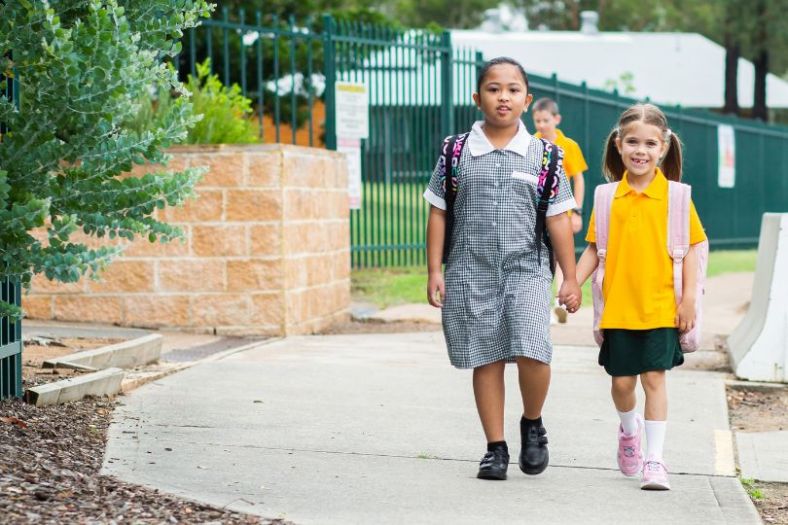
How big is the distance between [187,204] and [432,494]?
202 inches

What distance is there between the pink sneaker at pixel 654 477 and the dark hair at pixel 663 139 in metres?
1.14

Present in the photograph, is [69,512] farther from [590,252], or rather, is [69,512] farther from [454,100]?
[454,100]

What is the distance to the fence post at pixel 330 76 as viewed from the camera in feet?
42.9

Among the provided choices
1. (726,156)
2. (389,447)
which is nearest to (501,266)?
(389,447)

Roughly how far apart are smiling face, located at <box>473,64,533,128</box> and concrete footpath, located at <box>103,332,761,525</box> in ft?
4.59

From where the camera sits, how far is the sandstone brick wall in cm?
985

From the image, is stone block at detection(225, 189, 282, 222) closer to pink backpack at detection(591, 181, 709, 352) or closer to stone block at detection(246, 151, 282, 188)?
stone block at detection(246, 151, 282, 188)

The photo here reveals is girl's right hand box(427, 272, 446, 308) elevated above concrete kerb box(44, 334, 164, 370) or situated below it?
above

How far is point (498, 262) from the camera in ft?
17.6

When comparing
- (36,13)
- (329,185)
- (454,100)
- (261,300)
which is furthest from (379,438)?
(454,100)

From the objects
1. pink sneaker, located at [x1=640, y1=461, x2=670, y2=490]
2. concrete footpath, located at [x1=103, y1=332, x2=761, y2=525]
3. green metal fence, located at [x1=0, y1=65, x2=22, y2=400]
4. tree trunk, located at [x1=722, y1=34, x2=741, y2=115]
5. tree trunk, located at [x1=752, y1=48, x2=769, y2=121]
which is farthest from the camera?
tree trunk, located at [x1=722, y1=34, x2=741, y2=115]

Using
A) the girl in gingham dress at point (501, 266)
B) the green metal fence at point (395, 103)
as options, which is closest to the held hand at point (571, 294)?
the girl in gingham dress at point (501, 266)

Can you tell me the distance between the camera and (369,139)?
15.0 m

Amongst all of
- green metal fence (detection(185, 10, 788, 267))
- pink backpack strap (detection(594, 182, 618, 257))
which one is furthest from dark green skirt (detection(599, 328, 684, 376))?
green metal fence (detection(185, 10, 788, 267))
